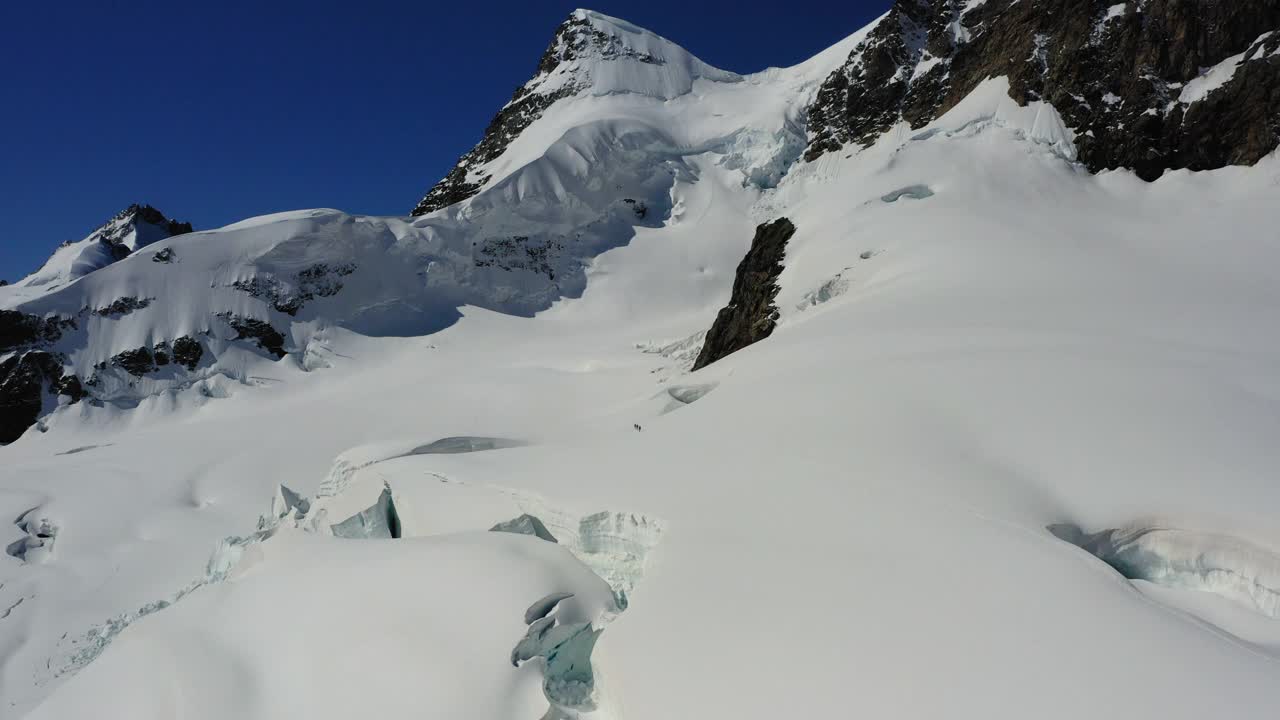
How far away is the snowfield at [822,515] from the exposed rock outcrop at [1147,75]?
1.17m

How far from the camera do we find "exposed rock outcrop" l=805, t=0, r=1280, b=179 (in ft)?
73.6

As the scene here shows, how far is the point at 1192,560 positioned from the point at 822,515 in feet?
11.6

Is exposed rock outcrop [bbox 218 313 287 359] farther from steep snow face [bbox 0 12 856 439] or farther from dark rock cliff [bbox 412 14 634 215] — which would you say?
dark rock cliff [bbox 412 14 634 215]

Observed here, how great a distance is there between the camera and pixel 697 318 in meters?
37.3

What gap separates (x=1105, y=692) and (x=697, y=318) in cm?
3280

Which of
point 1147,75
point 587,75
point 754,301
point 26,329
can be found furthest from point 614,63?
point 26,329

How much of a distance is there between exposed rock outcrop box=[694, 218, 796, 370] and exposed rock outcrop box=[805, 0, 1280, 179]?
11.4 meters

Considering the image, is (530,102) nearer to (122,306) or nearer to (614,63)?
(614,63)

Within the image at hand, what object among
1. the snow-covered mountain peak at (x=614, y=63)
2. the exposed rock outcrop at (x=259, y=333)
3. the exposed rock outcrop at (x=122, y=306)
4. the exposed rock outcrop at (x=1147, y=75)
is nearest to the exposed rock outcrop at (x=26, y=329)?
the exposed rock outcrop at (x=122, y=306)

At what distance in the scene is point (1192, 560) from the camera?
6.77 metres

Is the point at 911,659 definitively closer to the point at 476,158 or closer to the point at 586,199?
the point at 586,199

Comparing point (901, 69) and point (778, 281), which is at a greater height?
point (901, 69)

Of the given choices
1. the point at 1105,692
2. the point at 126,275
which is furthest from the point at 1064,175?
the point at 126,275

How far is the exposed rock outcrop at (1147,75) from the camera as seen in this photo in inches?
883
